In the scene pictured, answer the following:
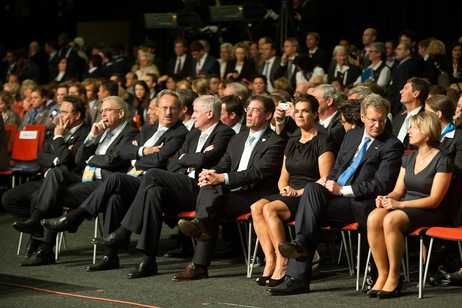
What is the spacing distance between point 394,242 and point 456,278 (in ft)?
1.92

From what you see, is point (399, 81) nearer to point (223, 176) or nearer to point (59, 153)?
point (223, 176)

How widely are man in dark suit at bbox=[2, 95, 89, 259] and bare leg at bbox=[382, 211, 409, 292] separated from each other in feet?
9.78

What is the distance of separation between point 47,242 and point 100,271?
62cm

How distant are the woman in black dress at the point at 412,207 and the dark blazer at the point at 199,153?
5.14ft

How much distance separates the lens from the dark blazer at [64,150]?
21.4 ft

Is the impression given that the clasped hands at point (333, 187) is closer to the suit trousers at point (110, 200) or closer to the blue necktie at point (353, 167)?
the blue necktie at point (353, 167)

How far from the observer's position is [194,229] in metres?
5.12

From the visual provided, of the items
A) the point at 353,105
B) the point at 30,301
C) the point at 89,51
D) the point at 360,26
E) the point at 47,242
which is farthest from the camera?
the point at 89,51

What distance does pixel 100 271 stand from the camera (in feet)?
18.3

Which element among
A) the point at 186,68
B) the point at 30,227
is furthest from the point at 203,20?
the point at 30,227

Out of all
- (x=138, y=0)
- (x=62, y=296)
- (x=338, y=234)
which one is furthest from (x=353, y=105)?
(x=138, y=0)

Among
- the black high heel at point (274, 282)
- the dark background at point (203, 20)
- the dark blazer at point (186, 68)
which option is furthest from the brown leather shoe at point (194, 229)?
the dark background at point (203, 20)

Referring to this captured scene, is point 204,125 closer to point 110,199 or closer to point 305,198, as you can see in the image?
point 110,199

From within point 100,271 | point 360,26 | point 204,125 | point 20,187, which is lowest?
point 100,271
